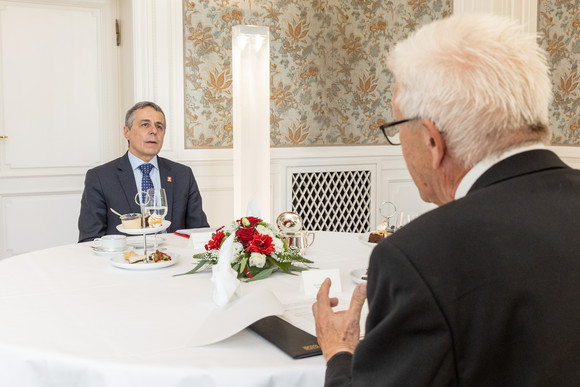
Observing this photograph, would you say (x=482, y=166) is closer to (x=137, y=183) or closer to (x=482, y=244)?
(x=482, y=244)

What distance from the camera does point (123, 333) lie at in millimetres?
1593

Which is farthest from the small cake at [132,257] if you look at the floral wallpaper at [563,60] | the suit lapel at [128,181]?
the floral wallpaper at [563,60]

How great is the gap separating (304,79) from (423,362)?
14.6 feet

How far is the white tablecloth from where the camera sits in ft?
4.53

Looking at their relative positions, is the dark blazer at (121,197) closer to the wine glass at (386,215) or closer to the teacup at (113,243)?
the teacup at (113,243)

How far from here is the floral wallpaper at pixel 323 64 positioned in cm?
455

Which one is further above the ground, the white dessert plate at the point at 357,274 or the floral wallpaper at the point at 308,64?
the floral wallpaper at the point at 308,64

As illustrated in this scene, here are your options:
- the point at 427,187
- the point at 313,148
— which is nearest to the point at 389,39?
the point at 313,148

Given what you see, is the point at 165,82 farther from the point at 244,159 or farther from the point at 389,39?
the point at 389,39

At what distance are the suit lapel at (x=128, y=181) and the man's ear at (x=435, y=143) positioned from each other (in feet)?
8.56

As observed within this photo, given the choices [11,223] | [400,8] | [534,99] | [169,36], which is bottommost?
[11,223]

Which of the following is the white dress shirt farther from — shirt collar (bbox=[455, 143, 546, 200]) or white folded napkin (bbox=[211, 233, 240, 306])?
shirt collar (bbox=[455, 143, 546, 200])

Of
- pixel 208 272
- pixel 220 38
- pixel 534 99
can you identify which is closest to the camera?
pixel 534 99

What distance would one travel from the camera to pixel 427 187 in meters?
1.25
